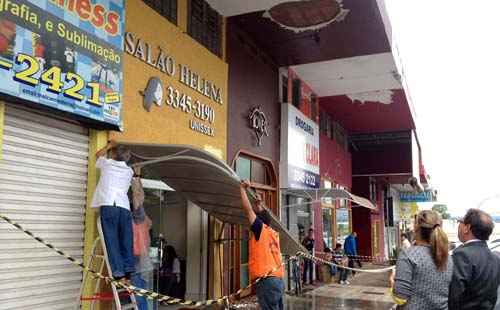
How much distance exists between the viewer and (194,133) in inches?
367

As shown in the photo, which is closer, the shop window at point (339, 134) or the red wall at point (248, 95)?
the red wall at point (248, 95)

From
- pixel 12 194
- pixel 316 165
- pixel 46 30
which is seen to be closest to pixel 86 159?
pixel 12 194

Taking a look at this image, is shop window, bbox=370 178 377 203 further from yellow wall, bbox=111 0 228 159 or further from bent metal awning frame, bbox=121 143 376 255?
bent metal awning frame, bbox=121 143 376 255

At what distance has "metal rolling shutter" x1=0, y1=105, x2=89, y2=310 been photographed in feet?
18.0

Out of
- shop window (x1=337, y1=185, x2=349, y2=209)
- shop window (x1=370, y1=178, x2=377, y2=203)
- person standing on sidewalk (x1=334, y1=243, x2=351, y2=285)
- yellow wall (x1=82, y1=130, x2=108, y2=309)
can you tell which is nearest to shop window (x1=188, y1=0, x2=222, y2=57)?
yellow wall (x1=82, y1=130, x2=108, y2=309)

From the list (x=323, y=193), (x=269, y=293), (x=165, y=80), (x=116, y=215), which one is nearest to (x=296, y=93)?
(x=323, y=193)

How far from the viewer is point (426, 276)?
146 inches

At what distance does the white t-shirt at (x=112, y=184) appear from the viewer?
572 centimetres

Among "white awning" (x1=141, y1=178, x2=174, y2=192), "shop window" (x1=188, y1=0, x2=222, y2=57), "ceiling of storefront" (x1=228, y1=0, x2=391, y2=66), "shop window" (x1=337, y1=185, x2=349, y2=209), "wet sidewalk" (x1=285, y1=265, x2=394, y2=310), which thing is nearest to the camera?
"white awning" (x1=141, y1=178, x2=174, y2=192)

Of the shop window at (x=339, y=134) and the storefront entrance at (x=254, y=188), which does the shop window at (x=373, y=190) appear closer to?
the shop window at (x=339, y=134)

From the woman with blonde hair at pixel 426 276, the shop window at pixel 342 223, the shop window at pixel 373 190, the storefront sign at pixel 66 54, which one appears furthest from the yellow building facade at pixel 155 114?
the shop window at pixel 373 190

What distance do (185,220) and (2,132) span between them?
5.77 meters

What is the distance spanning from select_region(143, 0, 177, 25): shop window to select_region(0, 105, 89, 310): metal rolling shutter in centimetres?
277

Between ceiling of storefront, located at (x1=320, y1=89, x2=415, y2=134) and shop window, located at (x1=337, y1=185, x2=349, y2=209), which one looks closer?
ceiling of storefront, located at (x1=320, y1=89, x2=415, y2=134)
